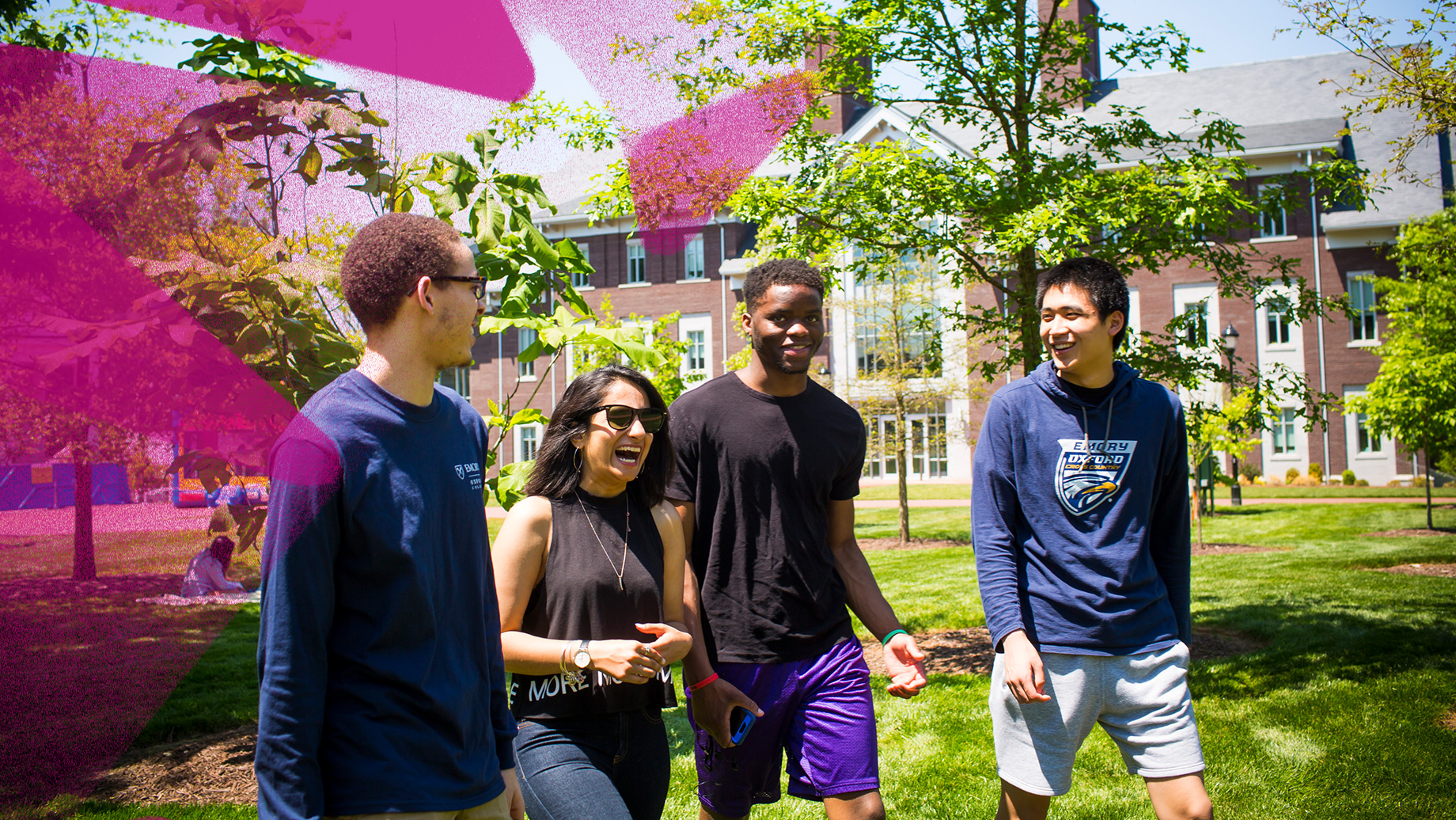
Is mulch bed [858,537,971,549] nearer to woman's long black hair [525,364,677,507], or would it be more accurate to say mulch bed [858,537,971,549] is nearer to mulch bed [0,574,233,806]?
woman's long black hair [525,364,677,507]

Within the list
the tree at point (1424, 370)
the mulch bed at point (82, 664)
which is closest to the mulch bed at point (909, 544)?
the tree at point (1424, 370)

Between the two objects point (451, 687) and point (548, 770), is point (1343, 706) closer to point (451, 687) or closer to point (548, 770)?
point (548, 770)

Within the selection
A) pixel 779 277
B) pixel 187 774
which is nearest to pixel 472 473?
pixel 779 277

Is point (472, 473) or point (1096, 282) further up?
point (1096, 282)

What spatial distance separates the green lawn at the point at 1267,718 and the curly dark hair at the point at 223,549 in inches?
125

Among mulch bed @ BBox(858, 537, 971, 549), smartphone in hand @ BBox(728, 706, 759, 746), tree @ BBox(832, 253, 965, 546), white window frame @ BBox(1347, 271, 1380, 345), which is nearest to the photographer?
smartphone in hand @ BBox(728, 706, 759, 746)

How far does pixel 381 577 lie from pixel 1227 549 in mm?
16160

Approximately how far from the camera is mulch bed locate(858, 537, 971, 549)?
1678 centimetres

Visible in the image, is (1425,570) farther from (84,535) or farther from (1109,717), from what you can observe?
(84,535)

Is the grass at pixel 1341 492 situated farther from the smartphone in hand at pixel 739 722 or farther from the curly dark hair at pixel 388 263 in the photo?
the curly dark hair at pixel 388 263

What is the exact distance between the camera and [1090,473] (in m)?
3.23

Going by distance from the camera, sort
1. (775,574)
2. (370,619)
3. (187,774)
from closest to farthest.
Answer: (370,619) < (775,574) < (187,774)

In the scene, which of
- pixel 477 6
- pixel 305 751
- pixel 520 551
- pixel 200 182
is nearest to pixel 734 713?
Result: pixel 520 551
